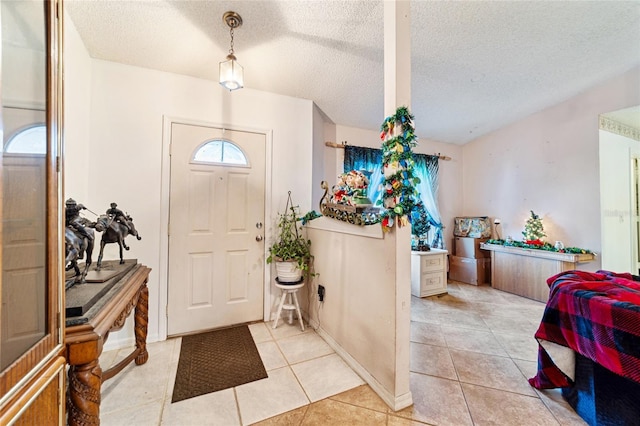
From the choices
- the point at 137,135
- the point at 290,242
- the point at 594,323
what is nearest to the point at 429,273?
the point at 290,242

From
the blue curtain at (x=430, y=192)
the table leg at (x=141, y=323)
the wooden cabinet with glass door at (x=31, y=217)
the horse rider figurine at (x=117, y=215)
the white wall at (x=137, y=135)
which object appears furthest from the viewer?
the blue curtain at (x=430, y=192)

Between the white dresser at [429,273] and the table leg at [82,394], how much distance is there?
3.38 m

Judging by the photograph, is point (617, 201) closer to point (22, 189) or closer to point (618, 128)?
point (618, 128)

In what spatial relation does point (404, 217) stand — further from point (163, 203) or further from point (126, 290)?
point (163, 203)

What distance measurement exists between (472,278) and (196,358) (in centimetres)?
412

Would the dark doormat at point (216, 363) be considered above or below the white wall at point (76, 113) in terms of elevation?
below

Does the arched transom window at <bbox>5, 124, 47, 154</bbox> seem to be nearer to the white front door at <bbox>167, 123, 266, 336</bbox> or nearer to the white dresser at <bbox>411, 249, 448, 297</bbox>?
the white front door at <bbox>167, 123, 266, 336</bbox>

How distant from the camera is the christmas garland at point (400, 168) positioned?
1480mm

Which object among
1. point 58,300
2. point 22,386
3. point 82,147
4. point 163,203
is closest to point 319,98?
point 163,203

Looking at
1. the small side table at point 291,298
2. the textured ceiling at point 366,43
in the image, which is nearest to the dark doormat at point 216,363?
the small side table at point 291,298

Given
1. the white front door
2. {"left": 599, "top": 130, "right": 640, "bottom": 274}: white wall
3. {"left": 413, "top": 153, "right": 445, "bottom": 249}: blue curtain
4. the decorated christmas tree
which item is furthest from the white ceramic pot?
{"left": 599, "top": 130, "right": 640, "bottom": 274}: white wall

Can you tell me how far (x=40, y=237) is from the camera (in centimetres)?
73

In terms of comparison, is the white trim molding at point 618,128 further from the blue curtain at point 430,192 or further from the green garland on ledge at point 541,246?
the blue curtain at point 430,192

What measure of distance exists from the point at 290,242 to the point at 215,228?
766 mm
